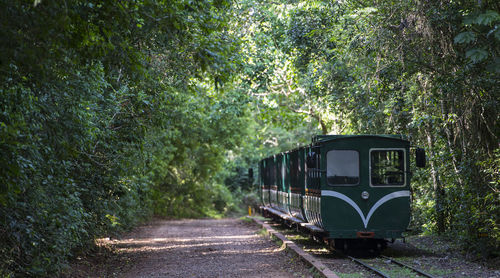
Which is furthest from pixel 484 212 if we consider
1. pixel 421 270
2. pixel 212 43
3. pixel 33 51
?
pixel 33 51

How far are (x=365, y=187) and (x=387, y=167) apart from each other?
0.76 metres

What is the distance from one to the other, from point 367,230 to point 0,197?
871 centimetres

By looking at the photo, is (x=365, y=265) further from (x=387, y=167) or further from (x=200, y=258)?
(x=200, y=258)

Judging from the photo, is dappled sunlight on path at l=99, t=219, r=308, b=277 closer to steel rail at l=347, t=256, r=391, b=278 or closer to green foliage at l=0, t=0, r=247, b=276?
steel rail at l=347, t=256, r=391, b=278

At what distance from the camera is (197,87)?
1540cm

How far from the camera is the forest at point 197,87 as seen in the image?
687 centimetres

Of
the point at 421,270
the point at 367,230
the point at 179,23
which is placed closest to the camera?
the point at 179,23

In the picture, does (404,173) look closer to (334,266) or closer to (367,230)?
(367,230)

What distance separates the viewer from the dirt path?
1193 cm

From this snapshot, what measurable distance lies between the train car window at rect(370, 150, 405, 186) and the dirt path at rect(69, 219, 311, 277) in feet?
9.00

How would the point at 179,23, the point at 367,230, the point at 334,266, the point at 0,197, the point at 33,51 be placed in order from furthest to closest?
1. the point at 367,230
2. the point at 334,266
3. the point at 179,23
4. the point at 0,197
5. the point at 33,51

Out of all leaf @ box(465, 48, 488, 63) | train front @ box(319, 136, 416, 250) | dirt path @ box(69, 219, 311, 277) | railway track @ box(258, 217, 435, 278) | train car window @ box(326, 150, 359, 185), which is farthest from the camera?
train car window @ box(326, 150, 359, 185)

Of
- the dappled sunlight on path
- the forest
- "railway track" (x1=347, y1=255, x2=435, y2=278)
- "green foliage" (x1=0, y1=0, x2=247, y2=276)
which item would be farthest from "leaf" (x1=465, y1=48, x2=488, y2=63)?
the dappled sunlight on path

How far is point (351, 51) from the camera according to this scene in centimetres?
1398
